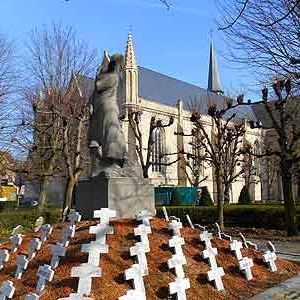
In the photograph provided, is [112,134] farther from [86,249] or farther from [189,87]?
[189,87]

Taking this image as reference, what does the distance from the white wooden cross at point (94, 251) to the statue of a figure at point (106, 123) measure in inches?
92.2

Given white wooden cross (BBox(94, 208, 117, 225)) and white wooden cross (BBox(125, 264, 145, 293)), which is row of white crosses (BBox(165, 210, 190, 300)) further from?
white wooden cross (BBox(94, 208, 117, 225))

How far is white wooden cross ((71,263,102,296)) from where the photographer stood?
4.77m

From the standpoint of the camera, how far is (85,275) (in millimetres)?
4855

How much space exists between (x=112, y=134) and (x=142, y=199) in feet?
4.87

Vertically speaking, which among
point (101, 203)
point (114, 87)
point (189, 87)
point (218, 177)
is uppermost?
point (189, 87)

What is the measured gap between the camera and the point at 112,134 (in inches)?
316

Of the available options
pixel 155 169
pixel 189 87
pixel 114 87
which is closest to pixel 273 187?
pixel 189 87

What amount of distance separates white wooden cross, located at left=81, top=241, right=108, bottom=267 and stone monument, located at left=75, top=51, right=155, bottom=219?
186cm

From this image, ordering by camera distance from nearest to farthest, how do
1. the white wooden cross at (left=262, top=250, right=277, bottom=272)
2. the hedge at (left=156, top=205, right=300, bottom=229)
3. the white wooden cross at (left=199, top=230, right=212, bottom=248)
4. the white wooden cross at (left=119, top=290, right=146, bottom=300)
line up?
1. the white wooden cross at (left=119, top=290, right=146, bottom=300)
2. the white wooden cross at (left=199, top=230, right=212, bottom=248)
3. the white wooden cross at (left=262, top=250, right=277, bottom=272)
4. the hedge at (left=156, top=205, right=300, bottom=229)

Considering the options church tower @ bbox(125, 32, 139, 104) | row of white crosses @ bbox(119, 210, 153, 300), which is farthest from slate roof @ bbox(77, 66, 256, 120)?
row of white crosses @ bbox(119, 210, 153, 300)

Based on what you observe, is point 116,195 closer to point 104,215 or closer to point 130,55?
point 104,215

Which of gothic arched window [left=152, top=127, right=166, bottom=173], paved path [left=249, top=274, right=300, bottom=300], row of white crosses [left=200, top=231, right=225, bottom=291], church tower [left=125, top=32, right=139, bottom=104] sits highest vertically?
church tower [left=125, top=32, right=139, bottom=104]

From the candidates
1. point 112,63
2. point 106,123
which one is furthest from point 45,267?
point 112,63
